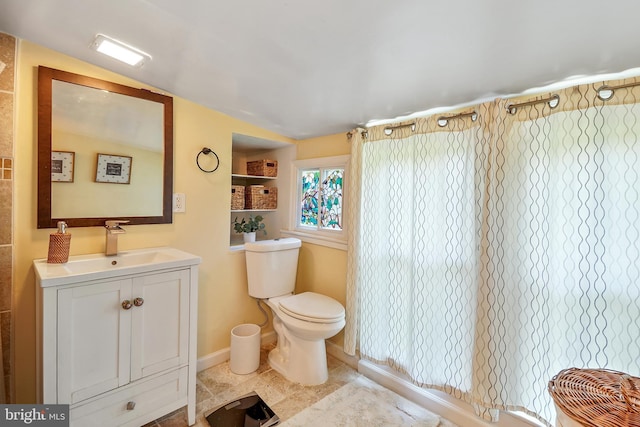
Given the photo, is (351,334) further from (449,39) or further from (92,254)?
(449,39)

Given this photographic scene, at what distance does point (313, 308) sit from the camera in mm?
1923

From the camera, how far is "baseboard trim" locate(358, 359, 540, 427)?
1449 mm

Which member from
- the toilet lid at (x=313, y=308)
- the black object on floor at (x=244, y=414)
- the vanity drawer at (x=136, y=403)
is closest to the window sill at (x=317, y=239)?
the toilet lid at (x=313, y=308)

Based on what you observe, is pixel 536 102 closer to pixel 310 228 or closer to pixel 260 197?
pixel 310 228

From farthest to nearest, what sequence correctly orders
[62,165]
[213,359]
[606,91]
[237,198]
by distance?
[237,198] → [213,359] → [62,165] → [606,91]

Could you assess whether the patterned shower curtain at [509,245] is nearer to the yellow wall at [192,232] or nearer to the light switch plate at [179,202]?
the yellow wall at [192,232]

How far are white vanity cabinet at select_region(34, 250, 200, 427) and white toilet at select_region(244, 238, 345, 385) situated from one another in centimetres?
63

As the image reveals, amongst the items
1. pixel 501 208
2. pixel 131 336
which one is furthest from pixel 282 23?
pixel 131 336

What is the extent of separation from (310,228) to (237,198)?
2.20 ft

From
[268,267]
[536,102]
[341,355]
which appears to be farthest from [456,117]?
[341,355]

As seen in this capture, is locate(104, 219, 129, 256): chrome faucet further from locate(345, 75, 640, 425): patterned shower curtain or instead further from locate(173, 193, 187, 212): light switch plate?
locate(345, 75, 640, 425): patterned shower curtain

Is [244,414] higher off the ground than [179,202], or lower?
lower

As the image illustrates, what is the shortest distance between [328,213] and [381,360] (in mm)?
1140

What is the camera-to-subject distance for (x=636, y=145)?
1098 millimetres
